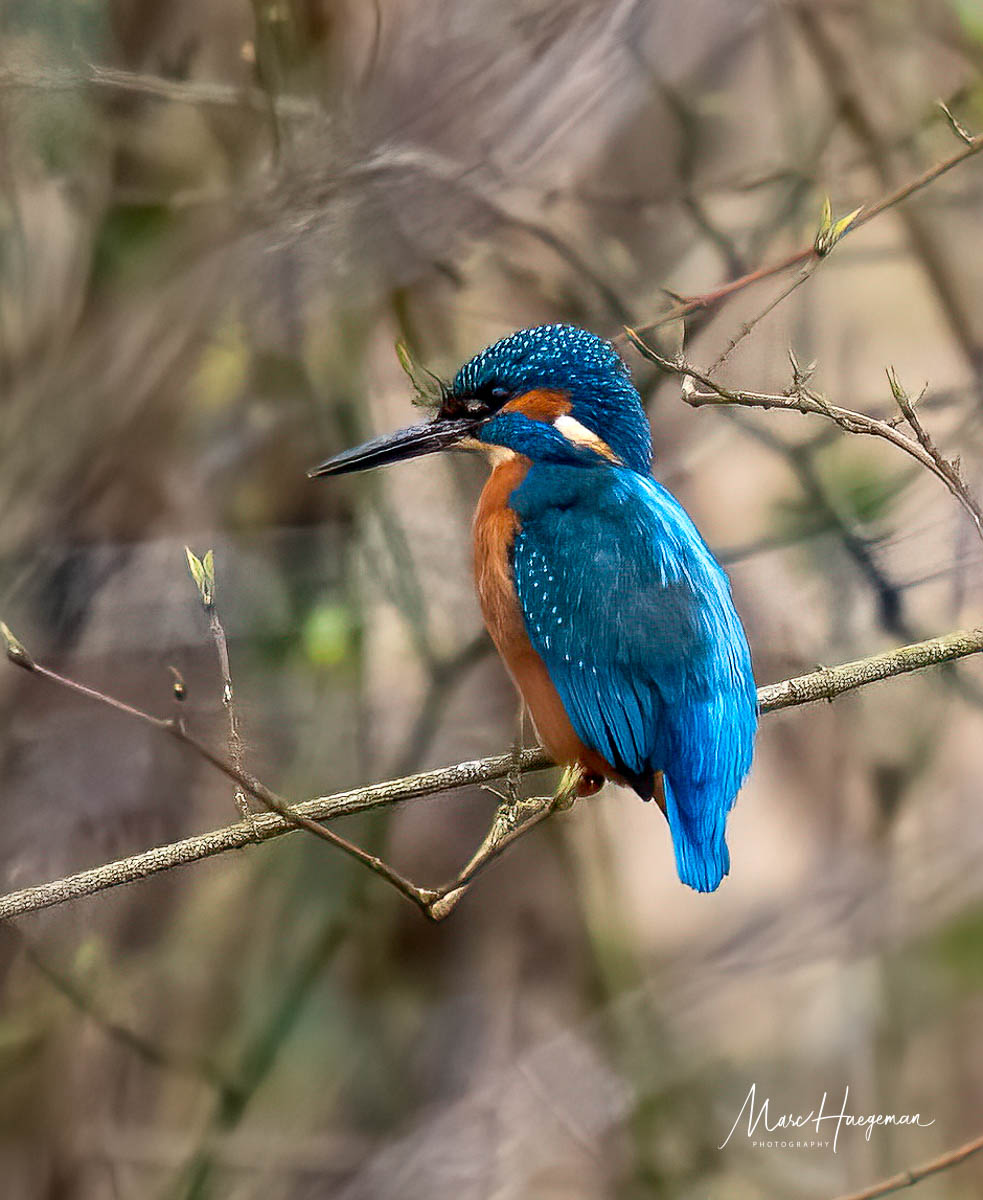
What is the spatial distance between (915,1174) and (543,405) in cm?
71

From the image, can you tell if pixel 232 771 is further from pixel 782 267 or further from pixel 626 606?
pixel 782 267

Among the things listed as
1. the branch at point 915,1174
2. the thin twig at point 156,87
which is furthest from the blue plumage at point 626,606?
the thin twig at point 156,87

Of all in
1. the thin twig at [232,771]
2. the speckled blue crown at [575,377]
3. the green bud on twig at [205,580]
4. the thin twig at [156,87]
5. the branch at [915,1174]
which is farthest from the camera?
the thin twig at [156,87]

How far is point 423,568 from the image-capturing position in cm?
141

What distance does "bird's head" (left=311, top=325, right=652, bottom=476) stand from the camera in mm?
1010

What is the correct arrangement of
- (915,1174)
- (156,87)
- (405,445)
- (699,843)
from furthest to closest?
(156,87)
(915,1174)
(405,445)
(699,843)

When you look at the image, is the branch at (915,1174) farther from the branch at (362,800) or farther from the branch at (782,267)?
the branch at (782,267)

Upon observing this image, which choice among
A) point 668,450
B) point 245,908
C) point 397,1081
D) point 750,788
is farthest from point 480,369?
point 397,1081

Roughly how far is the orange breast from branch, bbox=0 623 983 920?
4 centimetres

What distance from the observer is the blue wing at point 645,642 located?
915 millimetres

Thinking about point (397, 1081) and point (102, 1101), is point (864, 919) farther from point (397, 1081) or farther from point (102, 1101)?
point (102, 1101)

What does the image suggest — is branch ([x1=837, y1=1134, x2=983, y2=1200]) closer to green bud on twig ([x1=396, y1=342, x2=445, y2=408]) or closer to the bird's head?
the bird's head

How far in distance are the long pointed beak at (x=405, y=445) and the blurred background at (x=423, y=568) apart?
0.31m

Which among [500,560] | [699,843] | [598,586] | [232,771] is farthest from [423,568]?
[232,771]
